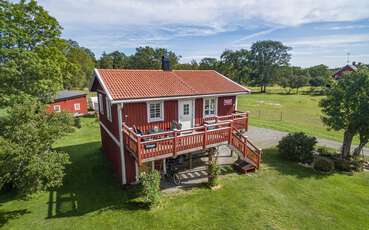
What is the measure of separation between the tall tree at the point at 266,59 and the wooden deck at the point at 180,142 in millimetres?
62281

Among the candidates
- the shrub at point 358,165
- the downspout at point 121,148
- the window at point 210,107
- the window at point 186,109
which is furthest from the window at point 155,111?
the shrub at point 358,165

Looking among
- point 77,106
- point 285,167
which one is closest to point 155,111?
point 285,167

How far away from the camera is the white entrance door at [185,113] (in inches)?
432

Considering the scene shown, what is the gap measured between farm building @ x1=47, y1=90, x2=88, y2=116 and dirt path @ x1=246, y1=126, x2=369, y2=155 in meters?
21.9

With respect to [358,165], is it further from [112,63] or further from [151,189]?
[112,63]

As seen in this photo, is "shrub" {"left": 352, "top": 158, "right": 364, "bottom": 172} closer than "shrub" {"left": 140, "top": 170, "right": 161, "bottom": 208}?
No

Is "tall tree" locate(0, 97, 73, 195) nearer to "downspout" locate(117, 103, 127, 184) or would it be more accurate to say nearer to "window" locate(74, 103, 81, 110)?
"downspout" locate(117, 103, 127, 184)

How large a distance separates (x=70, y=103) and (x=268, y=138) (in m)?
24.1

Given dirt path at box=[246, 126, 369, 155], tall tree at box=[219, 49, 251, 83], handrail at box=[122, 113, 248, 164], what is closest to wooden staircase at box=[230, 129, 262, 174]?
handrail at box=[122, 113, 248, 164]

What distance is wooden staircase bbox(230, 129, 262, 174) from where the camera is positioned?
10.6 metres

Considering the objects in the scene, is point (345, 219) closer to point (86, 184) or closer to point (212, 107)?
point (212, 107)

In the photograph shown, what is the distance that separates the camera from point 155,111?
33.9 ft

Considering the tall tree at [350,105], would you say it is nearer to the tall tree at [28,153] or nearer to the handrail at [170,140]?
the handrail at [170,140]

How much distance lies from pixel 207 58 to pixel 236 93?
2476 inches
